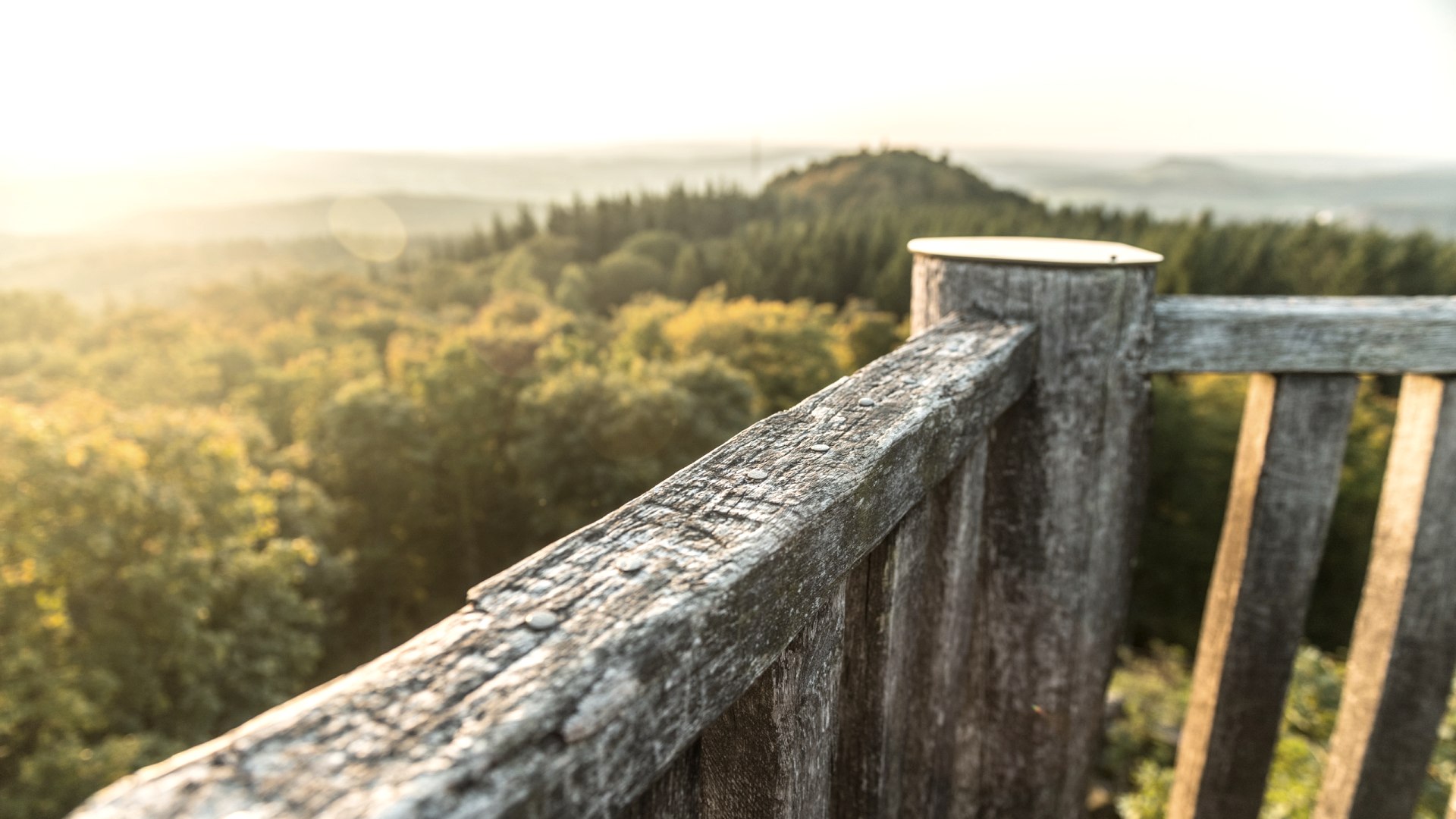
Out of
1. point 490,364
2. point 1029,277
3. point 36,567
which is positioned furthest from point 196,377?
point 1029,277

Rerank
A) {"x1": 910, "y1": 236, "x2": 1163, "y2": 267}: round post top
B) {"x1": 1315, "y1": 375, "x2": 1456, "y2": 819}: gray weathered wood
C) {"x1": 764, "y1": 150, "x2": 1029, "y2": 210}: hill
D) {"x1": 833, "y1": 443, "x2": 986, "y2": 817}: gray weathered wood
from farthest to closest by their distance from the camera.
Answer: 1. {"x1": 764, "y1": 150, "x2": 1029, "y2": 210}: hill
2. {"x1": 1315, "y1": 375, "x2": 1456, "y2": 819}: gray weathered wood
3. {"x1": 910, "y1": 236, "x2": 1163, "y2": 267}: round post top
4. {"x1": 833, "y1": 443, "x2": 986, "y2": 817}: gray weathered wood

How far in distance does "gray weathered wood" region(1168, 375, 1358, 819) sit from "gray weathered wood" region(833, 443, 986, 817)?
0.83 metres

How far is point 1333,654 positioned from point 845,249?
113ft

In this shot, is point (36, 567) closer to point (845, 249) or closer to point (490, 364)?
point (490, 364)

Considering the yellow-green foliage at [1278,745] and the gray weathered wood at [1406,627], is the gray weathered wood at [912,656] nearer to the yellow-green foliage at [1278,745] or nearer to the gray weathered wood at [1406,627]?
the gray weathered wood at [1406,627]

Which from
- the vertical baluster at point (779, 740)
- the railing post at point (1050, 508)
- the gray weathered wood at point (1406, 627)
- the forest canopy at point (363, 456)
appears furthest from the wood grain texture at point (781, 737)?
the forest canopy at point (363, 456)

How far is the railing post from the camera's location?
1.78 m

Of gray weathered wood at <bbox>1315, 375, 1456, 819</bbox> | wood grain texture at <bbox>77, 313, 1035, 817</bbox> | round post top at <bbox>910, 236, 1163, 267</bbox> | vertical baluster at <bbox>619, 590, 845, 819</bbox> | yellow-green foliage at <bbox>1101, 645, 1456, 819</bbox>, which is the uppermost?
round post top at <bbox>910, 236, 1163, 267</bbox>

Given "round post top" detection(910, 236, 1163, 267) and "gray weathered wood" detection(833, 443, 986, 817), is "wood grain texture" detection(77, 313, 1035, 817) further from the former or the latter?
"round post top" detection(910, 236, 1163, 267)

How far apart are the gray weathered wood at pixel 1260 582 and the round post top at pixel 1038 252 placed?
55cm

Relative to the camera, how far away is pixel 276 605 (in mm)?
15734

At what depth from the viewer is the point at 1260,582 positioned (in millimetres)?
2117

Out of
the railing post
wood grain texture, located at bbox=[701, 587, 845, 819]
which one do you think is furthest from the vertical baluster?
the railing post

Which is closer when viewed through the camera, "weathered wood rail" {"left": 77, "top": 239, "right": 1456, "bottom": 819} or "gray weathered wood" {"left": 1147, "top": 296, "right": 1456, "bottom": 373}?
"weathered wood rail" {"left": 77, "top": 239, "right": 1456, "bottom": 819}
